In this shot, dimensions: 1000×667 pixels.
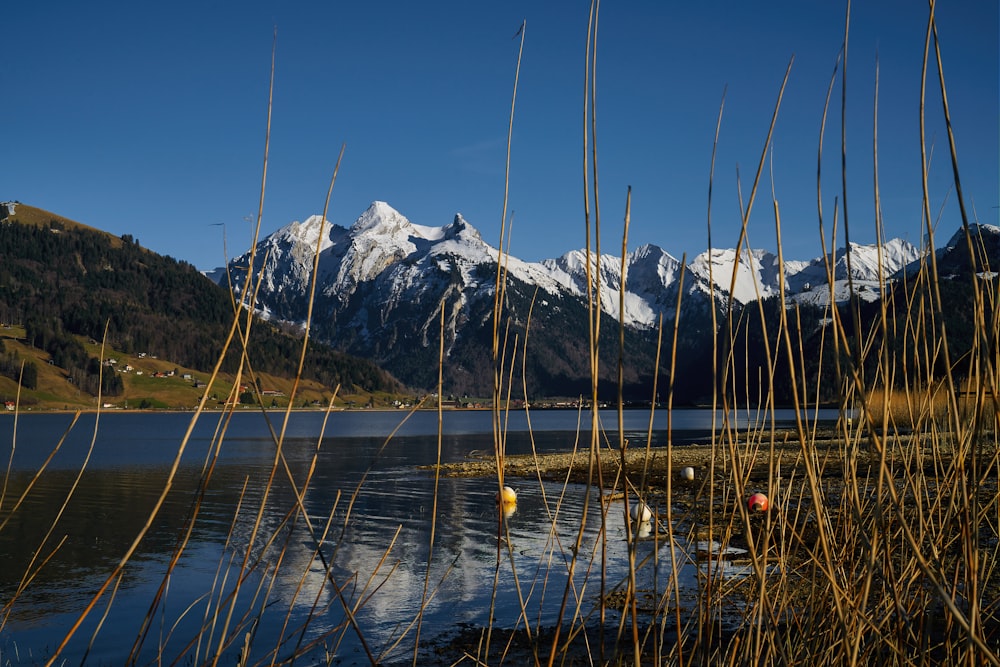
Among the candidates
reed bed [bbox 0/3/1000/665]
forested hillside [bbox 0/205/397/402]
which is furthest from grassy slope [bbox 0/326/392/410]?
reed bed [bbox 0/3/1000/665]

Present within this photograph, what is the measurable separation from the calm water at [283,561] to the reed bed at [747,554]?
5.3 inches

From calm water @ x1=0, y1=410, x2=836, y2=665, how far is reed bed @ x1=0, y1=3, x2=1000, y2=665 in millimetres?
135

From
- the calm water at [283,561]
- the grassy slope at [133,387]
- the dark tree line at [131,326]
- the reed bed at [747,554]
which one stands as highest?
the dark tree line at [131,326]

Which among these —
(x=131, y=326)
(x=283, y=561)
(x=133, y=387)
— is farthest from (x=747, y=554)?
(x=131, y=326)

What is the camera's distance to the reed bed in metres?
2.18

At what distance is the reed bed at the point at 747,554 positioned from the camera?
2176mm

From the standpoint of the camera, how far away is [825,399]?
142000 mm

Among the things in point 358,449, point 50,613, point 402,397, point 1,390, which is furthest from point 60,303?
point 50,613

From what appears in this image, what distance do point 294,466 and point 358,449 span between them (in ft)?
49.4

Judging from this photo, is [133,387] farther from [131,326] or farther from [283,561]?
[283,561]

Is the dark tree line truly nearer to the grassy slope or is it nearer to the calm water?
the grassy slope

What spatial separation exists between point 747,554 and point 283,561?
11348mm

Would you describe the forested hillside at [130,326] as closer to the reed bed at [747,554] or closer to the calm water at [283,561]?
the calm water at [283,561]

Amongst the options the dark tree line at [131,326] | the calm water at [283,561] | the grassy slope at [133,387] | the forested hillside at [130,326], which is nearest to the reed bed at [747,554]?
the calm water at [283,561]
